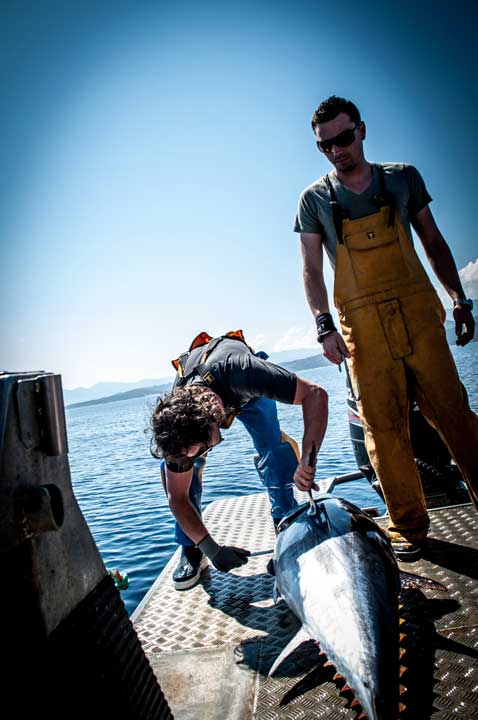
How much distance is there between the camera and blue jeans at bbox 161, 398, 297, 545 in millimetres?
3426

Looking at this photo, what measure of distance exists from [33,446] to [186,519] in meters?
1.98

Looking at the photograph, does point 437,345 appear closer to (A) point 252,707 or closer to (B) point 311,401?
(B) point 311,401

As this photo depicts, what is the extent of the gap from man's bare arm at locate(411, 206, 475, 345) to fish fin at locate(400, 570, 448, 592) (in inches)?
67.6

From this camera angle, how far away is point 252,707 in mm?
1711

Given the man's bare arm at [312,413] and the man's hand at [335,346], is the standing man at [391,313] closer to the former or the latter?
the man's hand at [335,346]

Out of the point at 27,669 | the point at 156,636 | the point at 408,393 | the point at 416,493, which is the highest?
the point at 408,393

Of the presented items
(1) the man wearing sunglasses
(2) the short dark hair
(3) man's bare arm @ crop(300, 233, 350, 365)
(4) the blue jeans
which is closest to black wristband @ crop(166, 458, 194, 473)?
(1) the man wearing sunglasses

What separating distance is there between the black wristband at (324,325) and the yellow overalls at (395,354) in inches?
4.7

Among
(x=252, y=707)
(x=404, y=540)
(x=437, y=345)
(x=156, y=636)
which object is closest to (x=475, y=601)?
(x=404, y=540)

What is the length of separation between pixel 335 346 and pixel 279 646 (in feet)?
5.98

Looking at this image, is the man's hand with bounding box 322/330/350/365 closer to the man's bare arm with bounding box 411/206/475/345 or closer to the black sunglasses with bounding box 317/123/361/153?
the man's bare arm with bounding box 411/206/475/345

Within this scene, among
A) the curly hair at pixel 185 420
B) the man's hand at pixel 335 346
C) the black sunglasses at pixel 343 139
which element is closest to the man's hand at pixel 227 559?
the curly hair at pixel 185 420

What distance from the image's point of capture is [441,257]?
3.07 metres

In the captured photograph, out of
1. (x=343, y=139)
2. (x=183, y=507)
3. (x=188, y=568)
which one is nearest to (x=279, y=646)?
(x=183, y=507)
